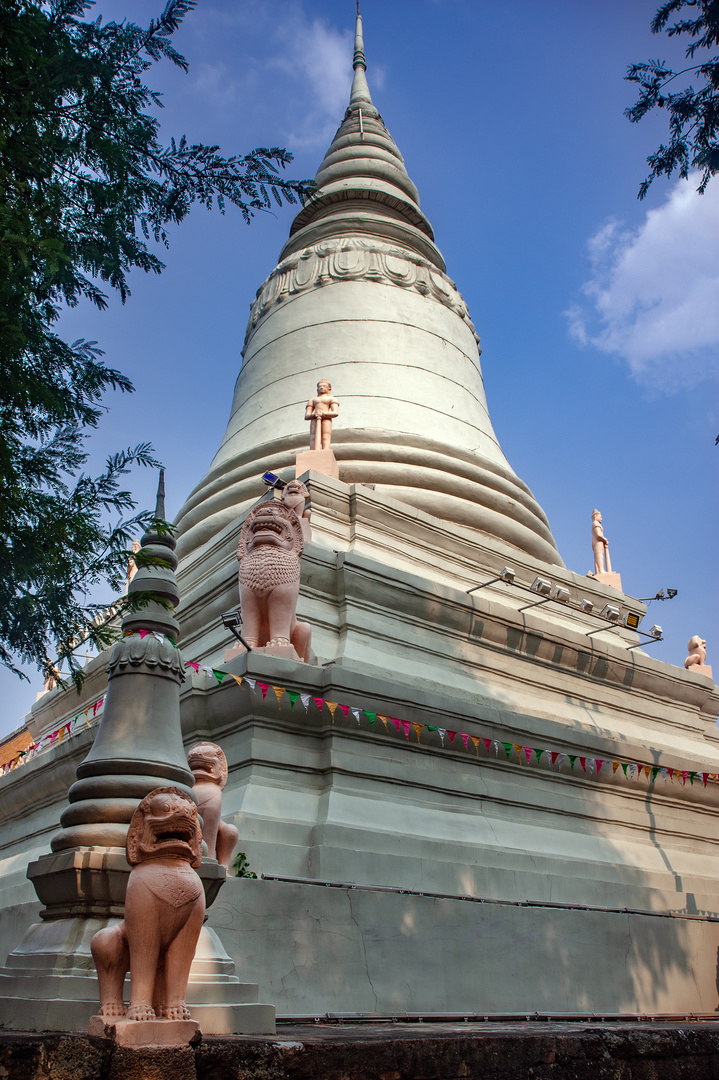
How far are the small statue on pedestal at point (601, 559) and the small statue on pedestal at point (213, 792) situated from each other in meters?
11.7

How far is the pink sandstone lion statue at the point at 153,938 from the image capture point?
3619 mm

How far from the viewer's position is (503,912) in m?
7.93

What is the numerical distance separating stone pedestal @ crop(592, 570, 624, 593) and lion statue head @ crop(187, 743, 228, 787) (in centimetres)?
1168

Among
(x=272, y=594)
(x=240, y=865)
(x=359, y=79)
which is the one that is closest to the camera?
(x=240, y=865)

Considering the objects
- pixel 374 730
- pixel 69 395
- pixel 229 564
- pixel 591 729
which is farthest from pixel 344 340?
pixel 69 395

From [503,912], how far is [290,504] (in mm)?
4934

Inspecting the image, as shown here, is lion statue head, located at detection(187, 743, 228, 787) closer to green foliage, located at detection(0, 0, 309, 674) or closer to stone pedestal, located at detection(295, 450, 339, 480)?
green foliage, located at detection(0, 0, 309, 674)

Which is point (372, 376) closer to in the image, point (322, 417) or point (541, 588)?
point (322, 417)

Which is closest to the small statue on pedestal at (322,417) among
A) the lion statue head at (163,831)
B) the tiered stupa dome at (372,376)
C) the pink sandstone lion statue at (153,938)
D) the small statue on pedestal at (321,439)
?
the small statue on pedestal at (321,439)

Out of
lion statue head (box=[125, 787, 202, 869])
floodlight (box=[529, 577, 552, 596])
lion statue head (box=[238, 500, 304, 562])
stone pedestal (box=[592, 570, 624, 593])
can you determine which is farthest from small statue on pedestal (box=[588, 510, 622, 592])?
lion statue head (box=[125, 787, 202, 869])

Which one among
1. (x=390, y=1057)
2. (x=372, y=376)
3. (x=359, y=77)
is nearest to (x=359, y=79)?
(x=359, y=77)

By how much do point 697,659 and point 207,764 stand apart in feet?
40.4

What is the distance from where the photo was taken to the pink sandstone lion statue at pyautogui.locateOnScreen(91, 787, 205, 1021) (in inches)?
142

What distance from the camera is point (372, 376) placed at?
1712cm
